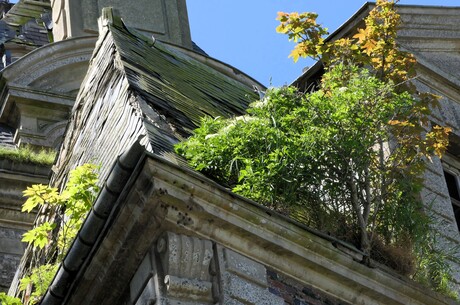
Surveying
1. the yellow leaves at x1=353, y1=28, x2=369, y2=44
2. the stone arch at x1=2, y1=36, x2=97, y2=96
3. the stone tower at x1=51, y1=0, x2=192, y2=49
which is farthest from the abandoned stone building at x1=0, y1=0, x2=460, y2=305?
the stone tower at x1=51, y1=0, x2=192, y2=49

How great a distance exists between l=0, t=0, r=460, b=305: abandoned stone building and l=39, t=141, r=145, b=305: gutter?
1 cm

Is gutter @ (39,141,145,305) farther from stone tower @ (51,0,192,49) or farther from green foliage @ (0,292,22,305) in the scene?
stone tower @ (51,0,192,49)

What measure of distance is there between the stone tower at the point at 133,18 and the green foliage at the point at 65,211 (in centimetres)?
1157

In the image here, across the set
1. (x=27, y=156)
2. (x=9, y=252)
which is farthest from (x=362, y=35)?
(x=27, y=156)

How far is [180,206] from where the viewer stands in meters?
11.4

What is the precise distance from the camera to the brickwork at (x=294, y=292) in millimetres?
11719

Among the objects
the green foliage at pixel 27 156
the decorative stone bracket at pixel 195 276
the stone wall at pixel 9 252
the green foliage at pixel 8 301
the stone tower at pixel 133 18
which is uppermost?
the stone tower at pixel 133 18

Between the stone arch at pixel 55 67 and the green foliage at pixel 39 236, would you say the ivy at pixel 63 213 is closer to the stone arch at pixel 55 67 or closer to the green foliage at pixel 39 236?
the green foliage at pixel 39 236

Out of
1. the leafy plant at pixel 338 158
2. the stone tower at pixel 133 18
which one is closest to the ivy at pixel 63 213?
the leafy plant at pixel 338 158

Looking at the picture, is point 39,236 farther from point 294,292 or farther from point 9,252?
point 9,252

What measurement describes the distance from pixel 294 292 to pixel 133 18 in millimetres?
13636

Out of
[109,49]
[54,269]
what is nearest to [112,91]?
[109,49]

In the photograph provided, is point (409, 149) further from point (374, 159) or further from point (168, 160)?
point (168, 160)

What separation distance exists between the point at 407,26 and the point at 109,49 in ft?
9.68
